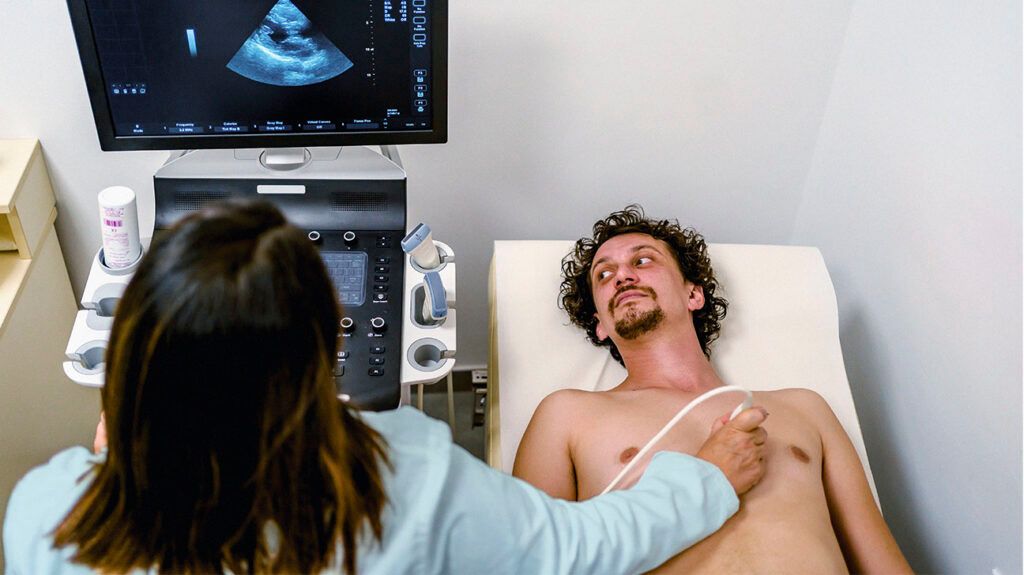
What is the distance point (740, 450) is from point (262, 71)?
1.03 metres

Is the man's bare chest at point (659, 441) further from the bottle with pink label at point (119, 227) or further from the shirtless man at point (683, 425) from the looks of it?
the bottle with pink label at point (119, 227)

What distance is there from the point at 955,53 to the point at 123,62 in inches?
59.8

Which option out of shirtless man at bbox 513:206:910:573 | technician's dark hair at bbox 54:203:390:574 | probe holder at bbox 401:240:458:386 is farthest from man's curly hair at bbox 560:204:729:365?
technician's dark hair at bbox 54:203:390:574

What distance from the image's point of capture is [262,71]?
1554mm

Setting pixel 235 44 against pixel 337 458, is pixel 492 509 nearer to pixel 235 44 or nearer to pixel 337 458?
pixel 337 458

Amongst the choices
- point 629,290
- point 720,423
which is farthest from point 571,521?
point 629,290

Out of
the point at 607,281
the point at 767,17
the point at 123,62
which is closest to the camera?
the point at 123,62

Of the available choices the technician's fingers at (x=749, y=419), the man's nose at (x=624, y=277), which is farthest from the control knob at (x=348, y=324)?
the technician's fingers at (x=749, y=419)

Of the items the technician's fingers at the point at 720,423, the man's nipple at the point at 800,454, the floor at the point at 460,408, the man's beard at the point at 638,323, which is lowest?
the floor at the point at 460,408

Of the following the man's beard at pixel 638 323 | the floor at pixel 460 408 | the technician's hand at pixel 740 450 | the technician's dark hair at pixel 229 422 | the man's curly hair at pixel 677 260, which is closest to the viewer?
the technician's dark hair at pixel 229 422

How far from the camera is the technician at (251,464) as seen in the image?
79 cm

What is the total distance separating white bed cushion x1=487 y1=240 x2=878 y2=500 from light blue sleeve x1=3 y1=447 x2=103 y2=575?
892 mm

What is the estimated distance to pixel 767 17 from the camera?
1978 mm

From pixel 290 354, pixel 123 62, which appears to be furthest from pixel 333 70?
pixel 290 354
